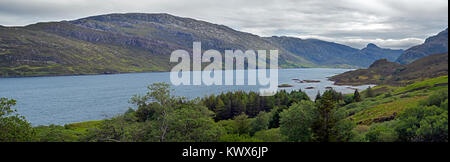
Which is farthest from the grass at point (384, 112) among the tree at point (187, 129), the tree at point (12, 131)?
the tree at point (12, 131)

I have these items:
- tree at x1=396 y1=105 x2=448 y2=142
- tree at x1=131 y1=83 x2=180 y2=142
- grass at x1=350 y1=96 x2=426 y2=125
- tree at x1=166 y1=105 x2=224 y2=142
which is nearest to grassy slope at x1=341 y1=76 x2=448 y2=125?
grass at x1=350 y1=96 x2=426 y2=125

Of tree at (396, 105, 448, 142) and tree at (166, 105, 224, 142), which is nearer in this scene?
tree at (166, 105, 224, 142)

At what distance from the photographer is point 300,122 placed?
3831cm

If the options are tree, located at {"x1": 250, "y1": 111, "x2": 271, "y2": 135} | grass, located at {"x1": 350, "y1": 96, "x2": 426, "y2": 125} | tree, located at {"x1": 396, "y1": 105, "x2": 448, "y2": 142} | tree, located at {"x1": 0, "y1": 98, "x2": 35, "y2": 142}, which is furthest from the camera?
tree, located at {"x1": 250, "y1": 111, "x2": 271, "y2": 135}

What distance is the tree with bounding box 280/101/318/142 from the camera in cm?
3784

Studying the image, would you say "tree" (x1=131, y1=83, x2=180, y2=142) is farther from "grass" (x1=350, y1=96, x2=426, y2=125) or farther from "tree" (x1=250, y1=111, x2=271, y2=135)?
"grass" (x1=350, y1=96, x2=426, y2=125)

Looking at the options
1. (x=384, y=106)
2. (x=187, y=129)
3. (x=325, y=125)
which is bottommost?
(x=384, y=106)

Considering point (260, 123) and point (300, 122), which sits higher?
point (300, 122)

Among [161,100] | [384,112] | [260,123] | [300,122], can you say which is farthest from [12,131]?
[384,112]

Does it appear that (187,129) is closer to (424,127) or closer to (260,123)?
(424,127)
